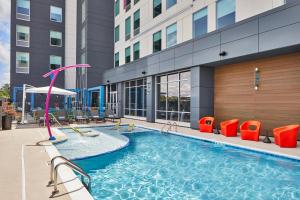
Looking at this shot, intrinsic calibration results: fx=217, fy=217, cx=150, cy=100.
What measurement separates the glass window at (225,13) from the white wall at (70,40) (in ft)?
75.0

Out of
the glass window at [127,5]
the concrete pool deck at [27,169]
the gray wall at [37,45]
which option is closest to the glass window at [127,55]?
the glass window at [127,5]

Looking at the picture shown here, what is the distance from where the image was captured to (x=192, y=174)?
6.17m

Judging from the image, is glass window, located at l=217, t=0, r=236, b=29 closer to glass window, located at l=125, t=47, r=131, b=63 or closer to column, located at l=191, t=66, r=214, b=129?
column, located at l=191, t=66, r=214, b=129

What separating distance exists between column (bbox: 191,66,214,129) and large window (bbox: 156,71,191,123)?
904 mm

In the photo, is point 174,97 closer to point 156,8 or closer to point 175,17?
point 175,17

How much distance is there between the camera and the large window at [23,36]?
27.0 m

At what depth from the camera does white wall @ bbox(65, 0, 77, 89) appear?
98.2 feet

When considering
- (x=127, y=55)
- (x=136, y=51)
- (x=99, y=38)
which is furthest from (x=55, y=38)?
(x=136, y=51)

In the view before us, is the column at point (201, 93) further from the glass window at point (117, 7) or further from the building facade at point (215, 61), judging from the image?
the glass window at point (117, 7)

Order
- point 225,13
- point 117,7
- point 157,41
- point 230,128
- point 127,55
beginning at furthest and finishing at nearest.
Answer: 1. point 117,7
2. point 127,55
3. point 157,41
4. point 225,13
5. point 230,128

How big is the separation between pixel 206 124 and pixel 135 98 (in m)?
10.1

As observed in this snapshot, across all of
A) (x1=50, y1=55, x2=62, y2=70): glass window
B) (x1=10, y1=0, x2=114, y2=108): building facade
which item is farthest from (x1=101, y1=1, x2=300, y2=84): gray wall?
(x1=50, y1=55, x2=62, y2=70): glass window

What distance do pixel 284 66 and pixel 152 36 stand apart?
11260 millimetres

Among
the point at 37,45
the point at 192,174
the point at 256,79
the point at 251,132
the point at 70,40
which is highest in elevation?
the point at 70,40
